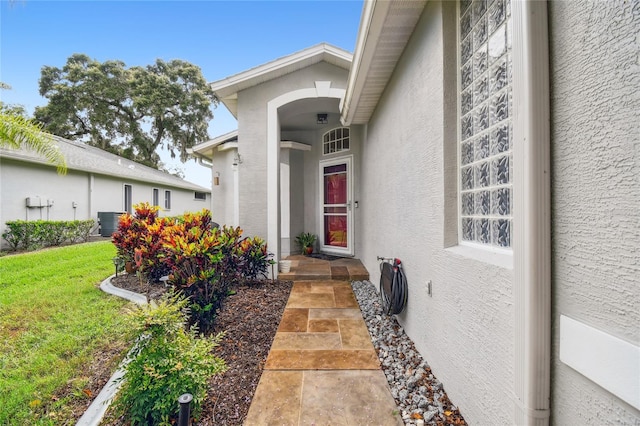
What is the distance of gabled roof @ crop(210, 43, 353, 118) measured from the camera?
5.26 meters

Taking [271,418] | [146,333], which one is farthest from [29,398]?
[271,418]

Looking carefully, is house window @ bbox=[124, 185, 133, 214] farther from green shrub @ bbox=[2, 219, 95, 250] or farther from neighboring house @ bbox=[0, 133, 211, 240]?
green shrub @ bbox=[2, 219, 95, 250]

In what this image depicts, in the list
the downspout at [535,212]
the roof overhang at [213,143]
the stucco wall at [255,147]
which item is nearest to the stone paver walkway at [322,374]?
the downspout at [535,212]

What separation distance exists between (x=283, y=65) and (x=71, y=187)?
34.5 ft

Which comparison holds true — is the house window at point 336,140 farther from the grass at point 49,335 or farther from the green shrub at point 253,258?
the grass at point 49,335

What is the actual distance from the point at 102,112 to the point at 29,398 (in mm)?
25948

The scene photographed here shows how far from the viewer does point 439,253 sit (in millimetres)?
2186

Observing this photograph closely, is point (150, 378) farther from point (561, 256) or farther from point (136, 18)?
point (136, 18)

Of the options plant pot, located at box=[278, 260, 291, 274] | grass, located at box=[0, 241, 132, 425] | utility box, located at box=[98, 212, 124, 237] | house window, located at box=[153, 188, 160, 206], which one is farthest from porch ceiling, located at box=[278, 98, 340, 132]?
house window, located at box=[153, 188, 160, 206]

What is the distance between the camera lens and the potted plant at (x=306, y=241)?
718 cm

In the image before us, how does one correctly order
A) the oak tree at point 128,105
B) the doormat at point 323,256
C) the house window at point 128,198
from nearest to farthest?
the doormat at point 323,256
the house window at point 128,198
the oak tree at point 128,105

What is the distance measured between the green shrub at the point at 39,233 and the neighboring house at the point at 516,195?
412 inches

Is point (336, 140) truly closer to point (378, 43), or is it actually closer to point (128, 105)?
point (378, 43)

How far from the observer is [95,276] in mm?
5387
